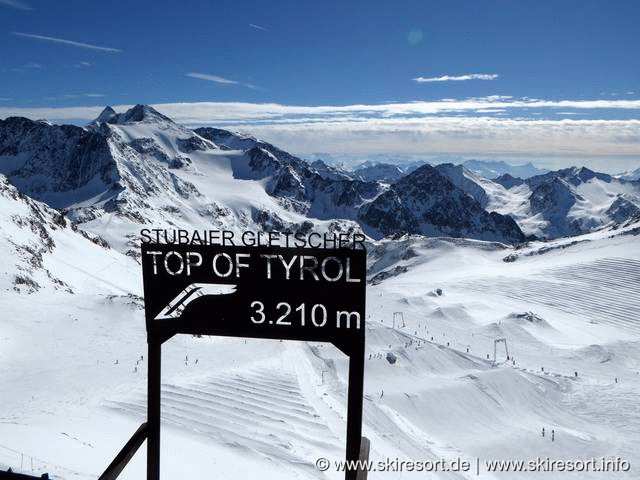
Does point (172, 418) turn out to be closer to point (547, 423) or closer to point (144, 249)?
point (144, 249)

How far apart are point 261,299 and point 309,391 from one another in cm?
2743

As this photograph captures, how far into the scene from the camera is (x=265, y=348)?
48.8m

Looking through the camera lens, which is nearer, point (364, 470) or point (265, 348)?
point (364, 470)

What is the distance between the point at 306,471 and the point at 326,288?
14.7m

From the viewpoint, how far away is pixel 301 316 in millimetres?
10680

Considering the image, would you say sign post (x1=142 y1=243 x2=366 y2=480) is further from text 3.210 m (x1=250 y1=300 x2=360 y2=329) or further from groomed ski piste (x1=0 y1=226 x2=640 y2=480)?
groomed ski piste (x1=0 y1=226 x2=640 y2=480)

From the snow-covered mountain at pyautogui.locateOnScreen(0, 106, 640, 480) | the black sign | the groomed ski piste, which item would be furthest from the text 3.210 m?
the groomed ski piste

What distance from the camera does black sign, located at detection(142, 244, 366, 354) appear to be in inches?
412

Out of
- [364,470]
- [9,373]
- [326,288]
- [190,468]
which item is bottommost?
[9,373]

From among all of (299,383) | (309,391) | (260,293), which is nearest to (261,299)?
(260,293)

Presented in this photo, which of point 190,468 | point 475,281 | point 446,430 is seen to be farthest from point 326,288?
point 475,281

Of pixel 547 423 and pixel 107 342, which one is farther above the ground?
pixel 107 342

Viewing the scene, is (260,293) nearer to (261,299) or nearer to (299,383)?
(261,299)

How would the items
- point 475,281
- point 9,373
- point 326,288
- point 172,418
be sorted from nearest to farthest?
1. point 326,288
2. point 172,418
3. point 9,373
4. point 475,281
